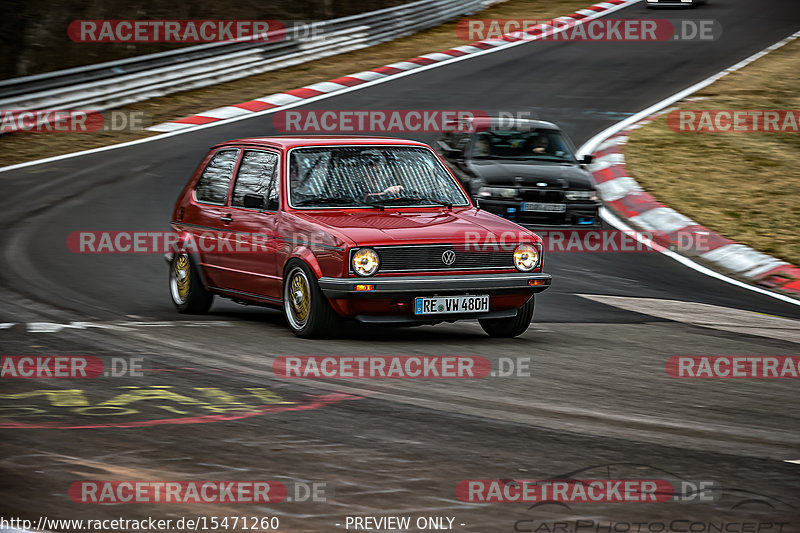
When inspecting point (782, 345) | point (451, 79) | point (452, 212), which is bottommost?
point (782, 345)

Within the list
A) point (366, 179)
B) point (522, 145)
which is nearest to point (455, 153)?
point (522, 145)

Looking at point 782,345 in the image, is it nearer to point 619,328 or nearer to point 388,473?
point 619,328

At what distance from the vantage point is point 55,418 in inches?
230

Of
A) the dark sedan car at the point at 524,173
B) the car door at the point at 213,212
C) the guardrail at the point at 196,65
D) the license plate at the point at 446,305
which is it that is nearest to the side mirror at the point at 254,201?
the car door at the point at 213,212

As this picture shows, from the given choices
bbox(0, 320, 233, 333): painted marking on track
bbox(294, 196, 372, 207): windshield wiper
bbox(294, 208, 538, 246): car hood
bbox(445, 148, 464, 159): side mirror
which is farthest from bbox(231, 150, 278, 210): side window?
bbox(445, 148, 464, 159): side mirror

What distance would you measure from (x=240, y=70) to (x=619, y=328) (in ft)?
56.7

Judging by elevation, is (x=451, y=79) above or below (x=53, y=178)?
above

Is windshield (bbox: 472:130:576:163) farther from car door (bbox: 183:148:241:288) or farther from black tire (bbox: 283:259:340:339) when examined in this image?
black tire (bbox: 283:259:340:339)

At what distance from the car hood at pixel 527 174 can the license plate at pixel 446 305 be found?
6126 mm

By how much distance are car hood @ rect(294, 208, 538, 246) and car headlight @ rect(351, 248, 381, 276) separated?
64 mm

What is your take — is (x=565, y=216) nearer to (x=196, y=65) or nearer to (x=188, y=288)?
(x=188, y=288)

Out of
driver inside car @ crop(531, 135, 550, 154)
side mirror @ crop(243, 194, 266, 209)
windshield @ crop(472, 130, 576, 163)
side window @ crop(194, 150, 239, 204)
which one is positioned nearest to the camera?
side mirror @ crop(243, 194, 266, 209)

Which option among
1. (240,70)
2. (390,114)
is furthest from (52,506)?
(240,70)

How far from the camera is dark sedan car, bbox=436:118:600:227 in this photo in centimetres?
1437
